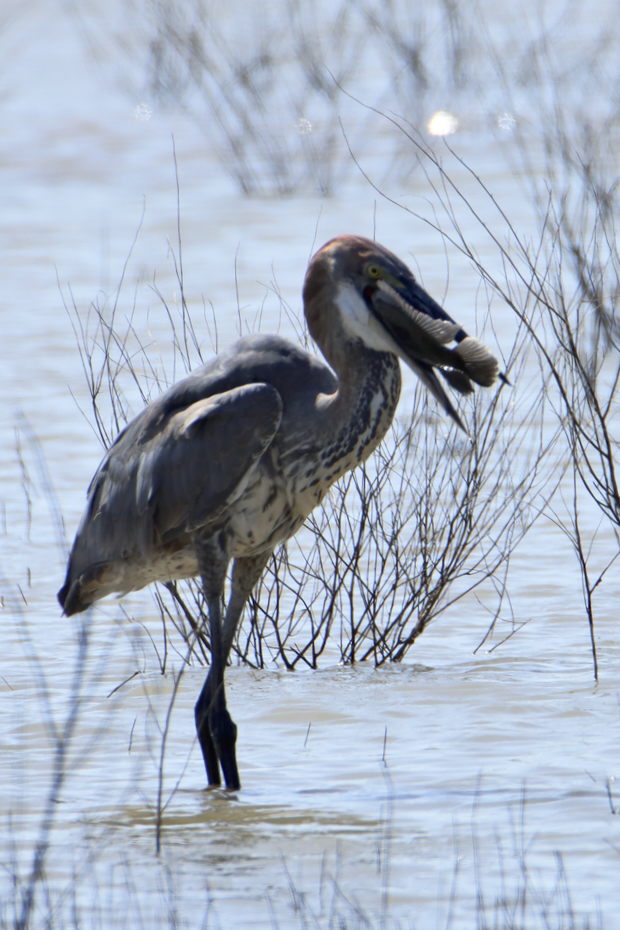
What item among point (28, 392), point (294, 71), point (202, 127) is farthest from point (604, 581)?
point (294, 71)

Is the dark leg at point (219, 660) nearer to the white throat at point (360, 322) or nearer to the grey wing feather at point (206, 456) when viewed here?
the grey wing feather at point (206, 456)

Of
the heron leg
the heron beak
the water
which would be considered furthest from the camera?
the heron leg

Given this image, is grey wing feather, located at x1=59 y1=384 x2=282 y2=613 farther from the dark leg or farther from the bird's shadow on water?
the bird's shadow on water

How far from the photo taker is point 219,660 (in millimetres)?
4250

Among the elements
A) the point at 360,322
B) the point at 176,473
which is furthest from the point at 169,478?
the point at 360,322

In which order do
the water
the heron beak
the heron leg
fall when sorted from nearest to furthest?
1. the water
2. the heron beak
3. the heron leg

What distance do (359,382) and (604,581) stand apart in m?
2.50

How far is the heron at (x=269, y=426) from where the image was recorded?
3.86 metres

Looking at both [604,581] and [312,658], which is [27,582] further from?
[604,581]

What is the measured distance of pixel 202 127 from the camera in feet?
54.7

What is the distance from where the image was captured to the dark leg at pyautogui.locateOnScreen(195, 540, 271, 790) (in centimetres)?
410

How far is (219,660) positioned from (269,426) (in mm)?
765

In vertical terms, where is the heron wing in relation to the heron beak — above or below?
below

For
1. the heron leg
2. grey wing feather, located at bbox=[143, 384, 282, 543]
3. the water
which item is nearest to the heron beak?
grey wing feather, located at bbox=[143, 384, 282, 543]
